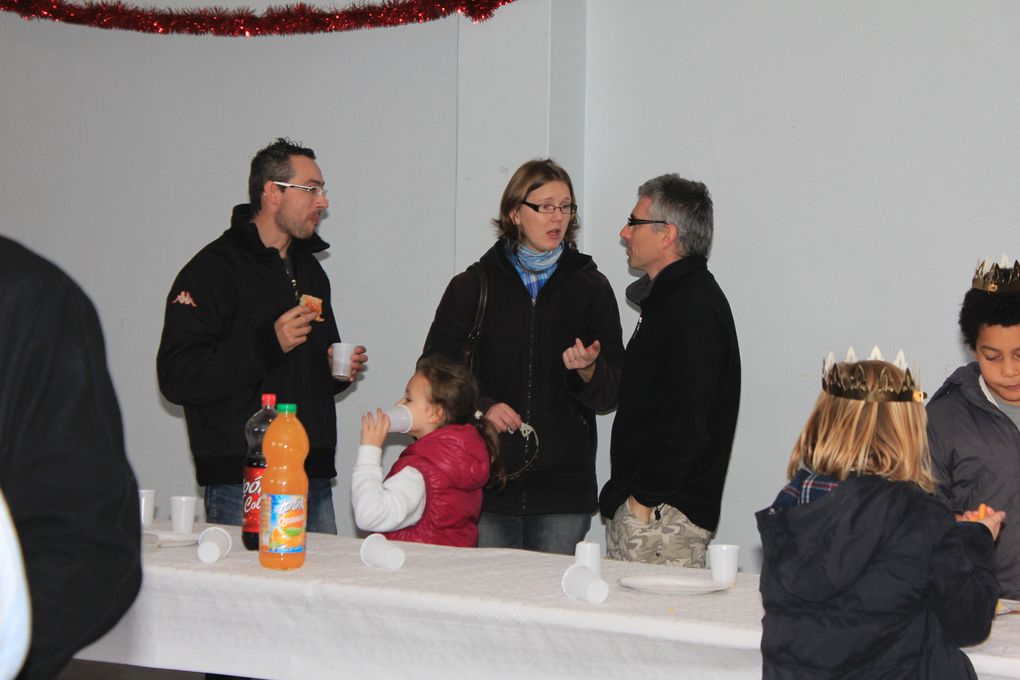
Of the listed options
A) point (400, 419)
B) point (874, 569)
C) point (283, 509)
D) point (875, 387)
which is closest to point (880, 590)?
point (874, 569)

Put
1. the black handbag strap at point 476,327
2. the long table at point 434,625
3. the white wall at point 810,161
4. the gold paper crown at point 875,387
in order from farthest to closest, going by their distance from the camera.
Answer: the white wall at point 810,161, the black handbag strap at point 476,327, the long table at point 434,625, the gold paper crown at point 875,387

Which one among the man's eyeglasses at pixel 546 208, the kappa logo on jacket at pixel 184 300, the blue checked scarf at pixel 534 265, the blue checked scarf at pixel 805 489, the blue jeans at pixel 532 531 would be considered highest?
the man's eyeglasses at pixel 546 208

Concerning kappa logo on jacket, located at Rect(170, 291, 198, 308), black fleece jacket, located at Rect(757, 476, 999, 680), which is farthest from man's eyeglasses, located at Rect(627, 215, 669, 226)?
black fleece jacket, located at Rect(757, 476, 999, 680)

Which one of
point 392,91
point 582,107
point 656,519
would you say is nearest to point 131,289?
point 392,91

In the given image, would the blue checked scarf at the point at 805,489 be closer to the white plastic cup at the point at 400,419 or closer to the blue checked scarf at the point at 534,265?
the white plastic cup at the point at 400,419

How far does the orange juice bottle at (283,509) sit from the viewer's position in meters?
2.42

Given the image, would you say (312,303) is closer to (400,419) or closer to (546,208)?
(400,419)

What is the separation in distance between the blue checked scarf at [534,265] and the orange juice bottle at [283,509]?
1.35m

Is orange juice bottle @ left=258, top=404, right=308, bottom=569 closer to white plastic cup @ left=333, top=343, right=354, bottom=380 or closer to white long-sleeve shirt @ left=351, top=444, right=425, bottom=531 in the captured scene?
white long-sleeve shirt @ left=351, top=444, right=425, bottom=531

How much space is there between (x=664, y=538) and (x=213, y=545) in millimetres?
1315

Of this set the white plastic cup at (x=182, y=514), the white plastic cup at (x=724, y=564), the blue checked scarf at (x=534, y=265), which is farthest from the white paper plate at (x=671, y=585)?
the blue checked scarf at (x=534, y=265)

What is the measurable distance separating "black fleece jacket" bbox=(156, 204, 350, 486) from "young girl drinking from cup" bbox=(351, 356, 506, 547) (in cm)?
53

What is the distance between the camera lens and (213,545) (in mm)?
2537

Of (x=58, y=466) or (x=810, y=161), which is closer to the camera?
(x=58, y=466)
